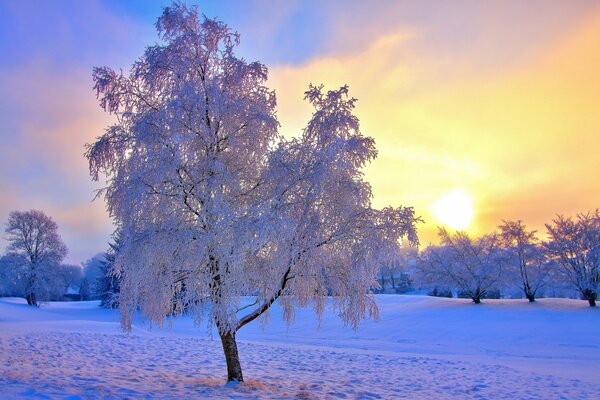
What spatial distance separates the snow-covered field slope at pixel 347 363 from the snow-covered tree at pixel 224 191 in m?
1.60

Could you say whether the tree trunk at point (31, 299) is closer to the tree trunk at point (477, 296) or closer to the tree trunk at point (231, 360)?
the tree trunk at point (231, 360)

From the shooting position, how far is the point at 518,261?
30000mm

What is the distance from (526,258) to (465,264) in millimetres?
4390

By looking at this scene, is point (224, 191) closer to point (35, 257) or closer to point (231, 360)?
point (231, 360)

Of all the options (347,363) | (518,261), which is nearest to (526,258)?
(518,261)

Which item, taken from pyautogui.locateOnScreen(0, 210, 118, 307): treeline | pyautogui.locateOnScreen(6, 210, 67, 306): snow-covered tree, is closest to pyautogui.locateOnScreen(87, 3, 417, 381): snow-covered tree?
pyautogui.locateOnScreen(0, 210, 118, 307): treeline

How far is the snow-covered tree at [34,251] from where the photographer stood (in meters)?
38.8

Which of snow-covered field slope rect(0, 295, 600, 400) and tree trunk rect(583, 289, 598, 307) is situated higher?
tree trunk rect(583, 289, 598, 307)

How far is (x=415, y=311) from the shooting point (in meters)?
28.2

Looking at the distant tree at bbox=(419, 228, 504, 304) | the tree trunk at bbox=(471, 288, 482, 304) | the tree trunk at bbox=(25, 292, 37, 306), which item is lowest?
the tree trunk at bbox=(25, 292, 37, 306)

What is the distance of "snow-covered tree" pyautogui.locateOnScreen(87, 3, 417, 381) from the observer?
7.42 meters

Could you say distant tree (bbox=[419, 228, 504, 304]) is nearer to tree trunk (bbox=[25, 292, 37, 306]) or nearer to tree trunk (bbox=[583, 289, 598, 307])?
tree trunk (bbox=[583, 289, 598, 307])

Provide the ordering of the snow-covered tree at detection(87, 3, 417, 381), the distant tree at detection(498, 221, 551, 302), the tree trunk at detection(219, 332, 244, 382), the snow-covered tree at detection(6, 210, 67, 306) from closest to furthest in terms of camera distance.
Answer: the snow-covered tree at detection(87, 3, 417, 381) < the tree trunk at detection(219, 332, 244, 382) < the distant tree at detection(498, 221, 551, 302) < the snow-covered tree at detection(6, 210, 67, 306)

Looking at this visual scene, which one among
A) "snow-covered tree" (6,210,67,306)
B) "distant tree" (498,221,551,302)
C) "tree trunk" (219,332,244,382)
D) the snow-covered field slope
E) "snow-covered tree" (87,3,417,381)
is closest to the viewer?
"snow-covered tree" (87,3,417,381)
